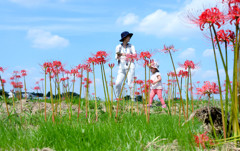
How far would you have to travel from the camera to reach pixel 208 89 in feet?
9.41

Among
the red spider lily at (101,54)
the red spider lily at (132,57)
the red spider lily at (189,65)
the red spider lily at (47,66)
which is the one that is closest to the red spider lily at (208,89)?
the red spider lily at (189,65)

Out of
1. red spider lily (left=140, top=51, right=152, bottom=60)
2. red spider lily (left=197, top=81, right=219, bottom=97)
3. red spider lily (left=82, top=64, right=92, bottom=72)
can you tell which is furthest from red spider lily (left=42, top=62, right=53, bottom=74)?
red spider lily (left=197, top=81, right=219, bottom=97)

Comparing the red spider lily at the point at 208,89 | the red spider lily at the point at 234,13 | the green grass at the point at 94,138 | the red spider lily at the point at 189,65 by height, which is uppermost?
the red spider lily at the point at 234,13

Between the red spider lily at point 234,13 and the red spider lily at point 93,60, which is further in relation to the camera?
the red spider lily at point 93,60

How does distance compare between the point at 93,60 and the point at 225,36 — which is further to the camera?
the point at 93,60

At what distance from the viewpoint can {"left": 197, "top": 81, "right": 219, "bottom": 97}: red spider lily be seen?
2.86 m

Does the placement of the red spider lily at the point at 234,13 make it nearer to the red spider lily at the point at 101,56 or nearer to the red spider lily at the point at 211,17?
the red spider lily at the point at 211,17

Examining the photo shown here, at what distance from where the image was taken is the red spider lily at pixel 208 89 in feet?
9.38

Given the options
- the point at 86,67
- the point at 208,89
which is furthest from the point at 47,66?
the point at 208,89

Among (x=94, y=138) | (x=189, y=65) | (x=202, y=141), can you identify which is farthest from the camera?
(x=189, y=65)

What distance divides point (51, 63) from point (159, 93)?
564 cm

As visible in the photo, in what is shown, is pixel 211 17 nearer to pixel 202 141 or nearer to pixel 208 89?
pixel 208 89

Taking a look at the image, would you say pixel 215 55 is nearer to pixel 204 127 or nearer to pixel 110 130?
pixel 204 127

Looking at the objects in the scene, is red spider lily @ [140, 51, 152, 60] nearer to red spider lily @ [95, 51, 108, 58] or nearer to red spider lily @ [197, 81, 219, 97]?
red spider lily @ [95, 51, 108, 58]
